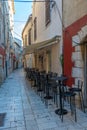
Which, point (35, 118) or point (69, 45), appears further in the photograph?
point (69, 45)

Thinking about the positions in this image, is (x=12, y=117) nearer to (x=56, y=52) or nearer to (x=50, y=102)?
(x=50, y=102)

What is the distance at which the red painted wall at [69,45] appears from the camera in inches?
308

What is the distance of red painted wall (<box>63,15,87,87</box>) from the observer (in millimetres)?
7816

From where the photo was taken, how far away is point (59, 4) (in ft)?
35.5

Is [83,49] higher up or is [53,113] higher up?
[83,49]

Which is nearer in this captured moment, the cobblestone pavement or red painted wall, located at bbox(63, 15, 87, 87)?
the cobblestone pavement

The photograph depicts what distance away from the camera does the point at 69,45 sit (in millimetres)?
9000

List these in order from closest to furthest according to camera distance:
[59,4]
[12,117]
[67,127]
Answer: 1. [67,127]
2. [12,117]
3. [59,4]

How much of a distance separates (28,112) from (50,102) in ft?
5.10

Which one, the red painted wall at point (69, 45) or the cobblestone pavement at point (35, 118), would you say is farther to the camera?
the red painted wall at point (69, 45)

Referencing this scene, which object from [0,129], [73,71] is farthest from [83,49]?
[0,129]

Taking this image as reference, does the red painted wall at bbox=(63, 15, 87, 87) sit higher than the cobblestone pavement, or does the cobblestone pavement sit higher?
the red painted wall at bbox=(63, 15, 87, 87)

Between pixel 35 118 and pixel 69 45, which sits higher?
pixel 69 45

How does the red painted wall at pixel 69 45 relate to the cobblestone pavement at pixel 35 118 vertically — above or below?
above
